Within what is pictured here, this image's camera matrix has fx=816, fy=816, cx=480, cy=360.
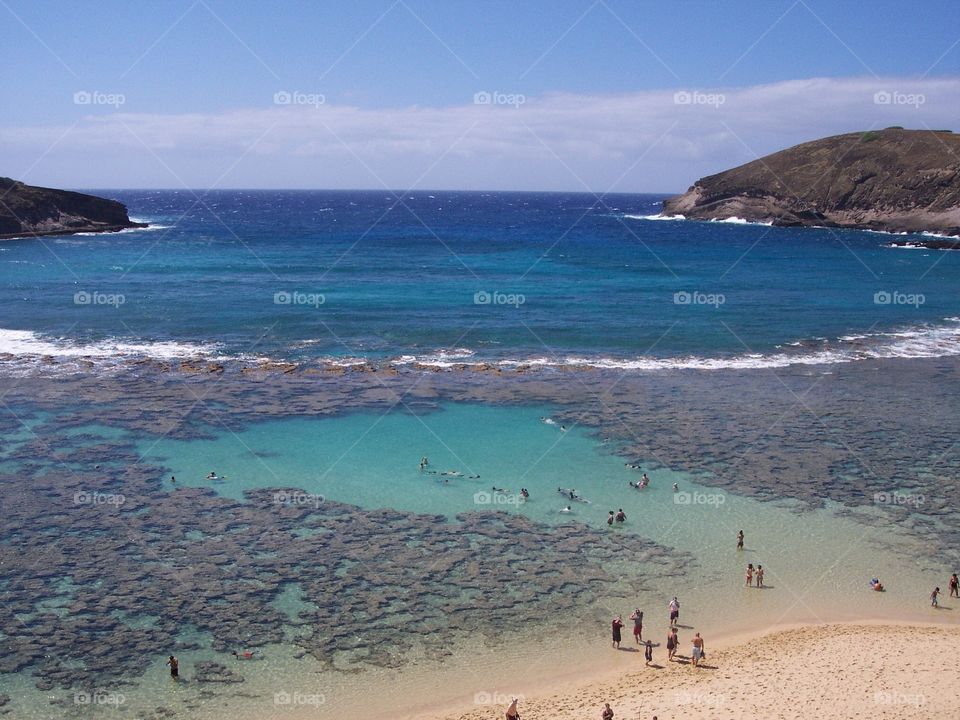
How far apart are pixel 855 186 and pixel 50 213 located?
15143 cm

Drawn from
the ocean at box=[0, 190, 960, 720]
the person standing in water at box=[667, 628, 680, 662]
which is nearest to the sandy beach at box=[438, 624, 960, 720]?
the person standing in water at box=[667, 628, 680, 662]

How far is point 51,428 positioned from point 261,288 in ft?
156

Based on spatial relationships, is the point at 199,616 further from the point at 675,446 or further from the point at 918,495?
the point at 918,495

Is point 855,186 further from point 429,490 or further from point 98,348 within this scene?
point 429,490

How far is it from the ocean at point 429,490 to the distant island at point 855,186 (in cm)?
8239

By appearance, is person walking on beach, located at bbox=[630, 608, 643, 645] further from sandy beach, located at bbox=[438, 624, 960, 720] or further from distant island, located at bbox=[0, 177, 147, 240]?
distant island, located at bbox=[0, 177, 147, 240]

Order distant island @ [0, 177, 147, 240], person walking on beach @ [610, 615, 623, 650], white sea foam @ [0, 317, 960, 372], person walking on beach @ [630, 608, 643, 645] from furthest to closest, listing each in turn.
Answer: distant island @ [0, 177, 147, 240], white sea foam @ [0, 317, 960, 372], person walking on beach @ [630, 608, 643, 645], person walking on beach @ [610, 615, 623, 650]

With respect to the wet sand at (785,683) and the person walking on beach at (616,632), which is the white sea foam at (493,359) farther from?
the wet sand at (785,683)

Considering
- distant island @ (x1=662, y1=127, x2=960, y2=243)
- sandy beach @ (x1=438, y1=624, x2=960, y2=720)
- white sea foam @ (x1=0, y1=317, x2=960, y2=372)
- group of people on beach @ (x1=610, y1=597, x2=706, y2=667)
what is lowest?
sandy beach @ (x1=438, y1=624, x2=960, y2=720)

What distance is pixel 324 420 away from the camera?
4416 centimetres

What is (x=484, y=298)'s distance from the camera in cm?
8356

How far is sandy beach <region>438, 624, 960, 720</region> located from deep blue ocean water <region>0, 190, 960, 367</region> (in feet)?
110

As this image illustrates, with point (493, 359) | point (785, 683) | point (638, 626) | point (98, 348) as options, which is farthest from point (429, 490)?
point (98, 348)

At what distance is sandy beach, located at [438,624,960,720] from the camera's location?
21.1 meters
